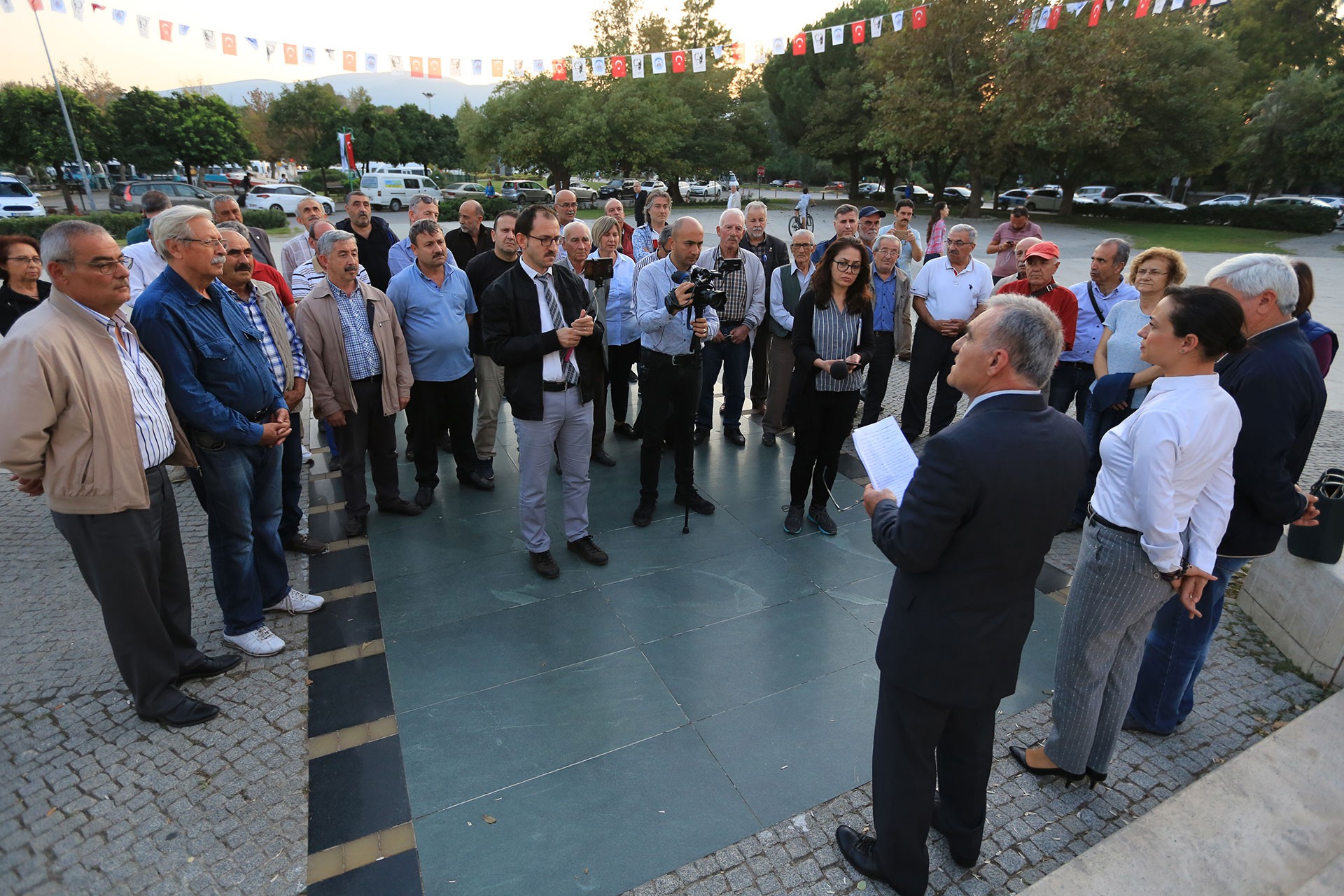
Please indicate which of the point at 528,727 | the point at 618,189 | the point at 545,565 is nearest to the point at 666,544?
the point at 545,565

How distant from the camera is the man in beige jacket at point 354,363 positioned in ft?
14.1

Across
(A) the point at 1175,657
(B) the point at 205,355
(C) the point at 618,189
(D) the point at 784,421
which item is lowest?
(D) the point at 784,421

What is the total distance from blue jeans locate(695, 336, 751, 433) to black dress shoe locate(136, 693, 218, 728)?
4165 mm

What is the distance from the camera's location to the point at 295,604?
386cm

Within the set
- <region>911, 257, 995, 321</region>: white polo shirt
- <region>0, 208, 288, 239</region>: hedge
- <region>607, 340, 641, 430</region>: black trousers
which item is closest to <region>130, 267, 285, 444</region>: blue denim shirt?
<region>607, 340, 641, 430</region>: black trousers

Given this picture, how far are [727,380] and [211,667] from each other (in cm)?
436

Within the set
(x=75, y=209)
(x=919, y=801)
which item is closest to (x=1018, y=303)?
(x=919, y=801)

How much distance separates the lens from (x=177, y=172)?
4097 centimetres

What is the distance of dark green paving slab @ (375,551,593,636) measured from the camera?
152 inches

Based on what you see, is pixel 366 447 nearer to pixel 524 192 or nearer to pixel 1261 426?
pixel 1261 426

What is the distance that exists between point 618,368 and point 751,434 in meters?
1.41

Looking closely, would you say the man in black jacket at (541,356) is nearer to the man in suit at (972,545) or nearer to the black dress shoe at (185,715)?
the black dress shoe at (185,715)

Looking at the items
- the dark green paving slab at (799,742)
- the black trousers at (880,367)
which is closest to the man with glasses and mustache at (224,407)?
the dark green paving slab at (799,742)

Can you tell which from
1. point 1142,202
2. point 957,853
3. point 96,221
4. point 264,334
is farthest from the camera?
point 1142,202
